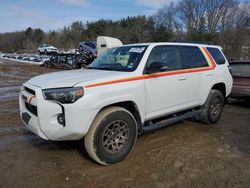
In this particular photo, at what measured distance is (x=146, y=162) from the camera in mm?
3959

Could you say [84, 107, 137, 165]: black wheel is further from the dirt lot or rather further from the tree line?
the tree line

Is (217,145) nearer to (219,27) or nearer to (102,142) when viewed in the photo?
(102,142)

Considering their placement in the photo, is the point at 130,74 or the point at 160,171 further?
the point at 130,74

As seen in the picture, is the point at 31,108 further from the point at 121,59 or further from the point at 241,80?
the point at 241,80

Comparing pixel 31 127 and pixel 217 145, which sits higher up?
pixel 31 127

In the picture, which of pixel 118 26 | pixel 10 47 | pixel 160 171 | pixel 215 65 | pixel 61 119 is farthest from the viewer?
pixel 10 47

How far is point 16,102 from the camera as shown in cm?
848

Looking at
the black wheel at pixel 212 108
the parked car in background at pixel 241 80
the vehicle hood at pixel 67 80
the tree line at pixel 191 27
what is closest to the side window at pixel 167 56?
the vehicle hood at pixel 67 80

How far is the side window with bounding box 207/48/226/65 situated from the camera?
5.87 metres

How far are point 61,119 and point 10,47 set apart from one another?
409ft

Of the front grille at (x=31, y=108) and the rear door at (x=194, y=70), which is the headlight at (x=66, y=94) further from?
the rear door at (x=194, y=70)

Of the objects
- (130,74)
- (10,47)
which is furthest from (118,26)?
(10,47)

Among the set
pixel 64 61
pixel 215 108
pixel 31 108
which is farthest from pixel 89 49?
pixel 31 108

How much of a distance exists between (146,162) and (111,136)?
0.72 meters
